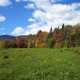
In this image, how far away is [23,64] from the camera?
16.6ft

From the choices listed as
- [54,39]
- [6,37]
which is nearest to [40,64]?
[54,39]

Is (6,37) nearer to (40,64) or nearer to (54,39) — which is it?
(40,64)

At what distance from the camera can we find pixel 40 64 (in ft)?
16.7

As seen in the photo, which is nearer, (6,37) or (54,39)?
(6,37)

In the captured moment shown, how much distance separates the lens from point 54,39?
209 inches

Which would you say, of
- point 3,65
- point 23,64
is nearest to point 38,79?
point 23,64

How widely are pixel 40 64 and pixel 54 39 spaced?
0.70m

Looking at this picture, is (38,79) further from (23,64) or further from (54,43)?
(54,43)

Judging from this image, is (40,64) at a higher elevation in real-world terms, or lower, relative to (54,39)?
lower

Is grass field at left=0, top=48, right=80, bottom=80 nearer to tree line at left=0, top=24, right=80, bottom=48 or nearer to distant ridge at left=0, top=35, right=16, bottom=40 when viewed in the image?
tree line at left=0, top=24, right=80, bottom=48

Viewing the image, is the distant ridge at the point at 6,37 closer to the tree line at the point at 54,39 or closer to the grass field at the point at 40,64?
the tree line at the point at 54,39

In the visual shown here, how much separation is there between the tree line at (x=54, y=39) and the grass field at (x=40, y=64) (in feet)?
0.42

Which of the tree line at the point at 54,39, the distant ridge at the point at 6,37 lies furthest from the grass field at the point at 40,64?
the distant ridge at the point at 6,37

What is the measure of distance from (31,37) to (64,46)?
A: 32.6 inches
